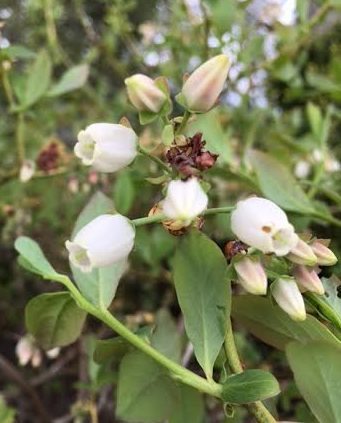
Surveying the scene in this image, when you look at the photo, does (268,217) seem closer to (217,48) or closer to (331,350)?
(331,350)

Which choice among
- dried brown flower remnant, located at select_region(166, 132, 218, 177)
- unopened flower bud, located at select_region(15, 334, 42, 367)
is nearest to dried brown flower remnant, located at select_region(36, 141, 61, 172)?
unopened flower bud, located at select_region(15, 334, 42, 367)

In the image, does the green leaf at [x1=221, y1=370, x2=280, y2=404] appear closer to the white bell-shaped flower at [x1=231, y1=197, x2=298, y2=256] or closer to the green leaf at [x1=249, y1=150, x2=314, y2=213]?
the white bell-shaped flower at [x1=231, y1=197, x2=298, y2=256]

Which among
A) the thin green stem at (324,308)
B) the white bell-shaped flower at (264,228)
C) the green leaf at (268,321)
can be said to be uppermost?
the white bell-shaped flower at (264,228)

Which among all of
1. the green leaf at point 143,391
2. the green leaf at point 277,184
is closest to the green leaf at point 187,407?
the green leaf at point 143,391

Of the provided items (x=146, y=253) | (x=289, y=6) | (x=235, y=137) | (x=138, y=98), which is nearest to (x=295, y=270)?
(x=138, y=98)

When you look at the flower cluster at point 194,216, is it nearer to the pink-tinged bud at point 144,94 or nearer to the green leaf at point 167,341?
the pink-tinged bud at point 144,94

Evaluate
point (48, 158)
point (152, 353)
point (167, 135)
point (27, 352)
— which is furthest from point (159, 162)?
point (48, 158)
